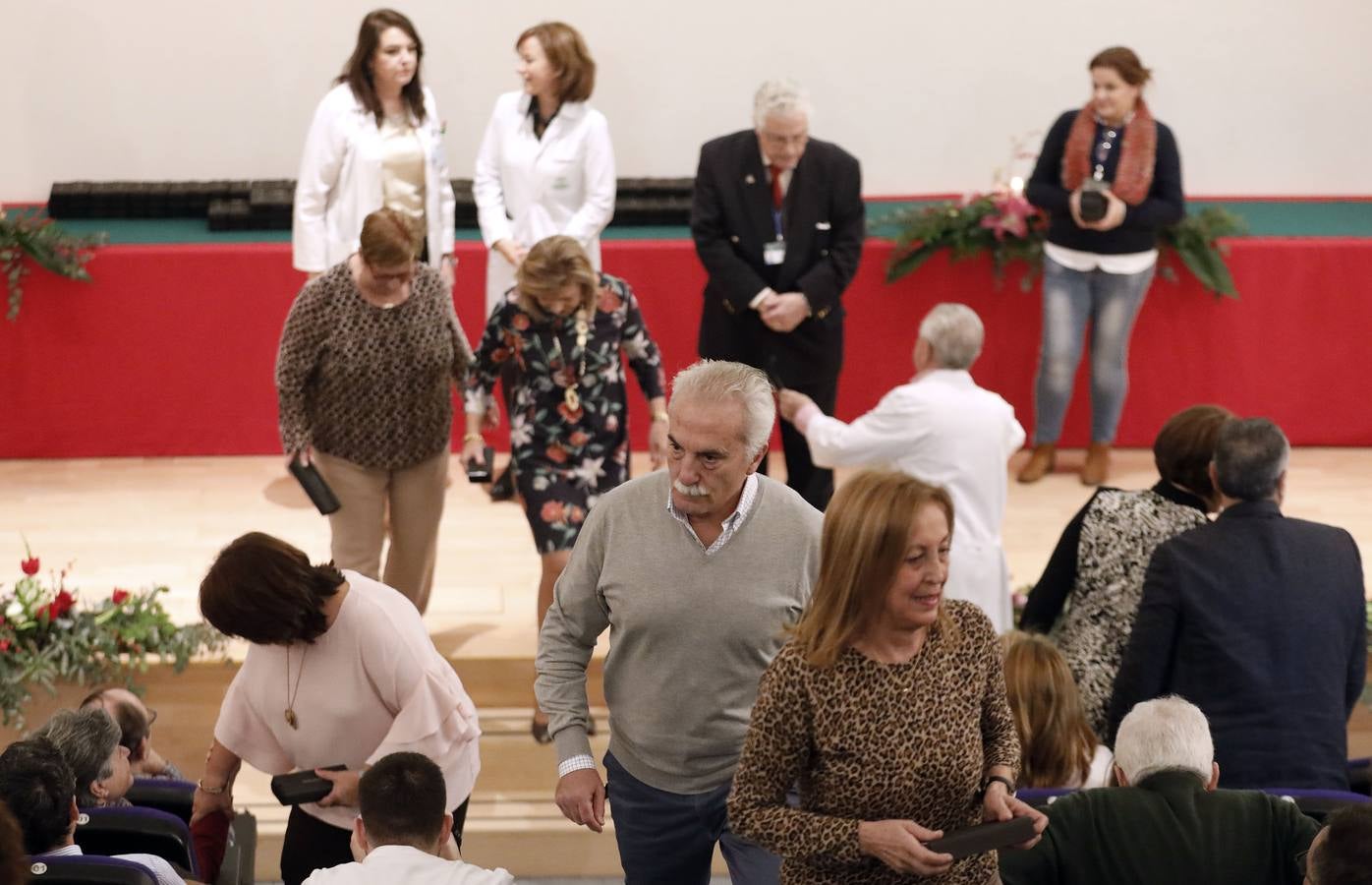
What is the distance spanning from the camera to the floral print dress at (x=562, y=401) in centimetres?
438

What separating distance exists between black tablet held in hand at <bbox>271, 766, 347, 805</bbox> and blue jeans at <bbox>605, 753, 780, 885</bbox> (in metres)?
0.54

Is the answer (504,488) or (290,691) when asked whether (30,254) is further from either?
(290,691)

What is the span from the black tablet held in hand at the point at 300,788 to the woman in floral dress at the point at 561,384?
1439mm

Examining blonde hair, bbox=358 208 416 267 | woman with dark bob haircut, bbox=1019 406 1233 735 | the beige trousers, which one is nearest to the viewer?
woman with dark bob haircut, bbox=1019 406 1233 735

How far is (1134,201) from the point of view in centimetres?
598

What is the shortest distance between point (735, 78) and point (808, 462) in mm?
3228

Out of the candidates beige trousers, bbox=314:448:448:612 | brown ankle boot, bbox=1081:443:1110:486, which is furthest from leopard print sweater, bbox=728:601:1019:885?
brown ankle boot, bbox=1081:443:1110:486

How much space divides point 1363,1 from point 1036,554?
4479mm

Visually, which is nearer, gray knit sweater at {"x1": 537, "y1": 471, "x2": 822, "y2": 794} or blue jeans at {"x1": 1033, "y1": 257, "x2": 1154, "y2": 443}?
gray knit sweater at {"x1": 537, "y1": 471, "x2": 822, "y2": 794}

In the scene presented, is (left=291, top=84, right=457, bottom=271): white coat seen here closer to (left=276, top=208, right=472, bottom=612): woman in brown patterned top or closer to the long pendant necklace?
(left=276, top=208, right=472, bottom=612): woman in brown patterned top

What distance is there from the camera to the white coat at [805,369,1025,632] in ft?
14.1

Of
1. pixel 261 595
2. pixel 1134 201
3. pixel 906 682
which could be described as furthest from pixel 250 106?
pixel 906 682

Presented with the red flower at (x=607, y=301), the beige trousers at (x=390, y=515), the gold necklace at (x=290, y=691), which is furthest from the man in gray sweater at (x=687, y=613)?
the beige trousers at (x=390, y=515)

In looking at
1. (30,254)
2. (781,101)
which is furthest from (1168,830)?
(30,254)
